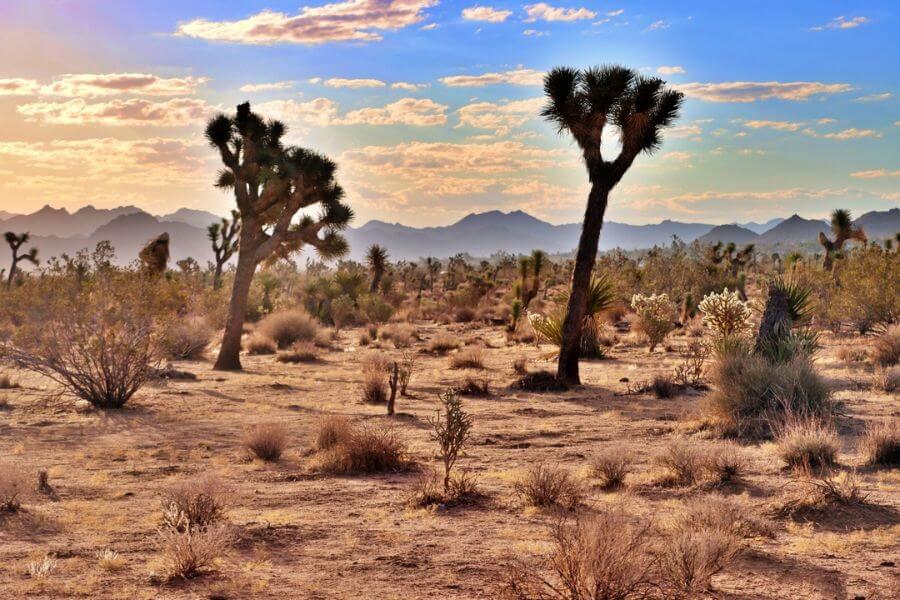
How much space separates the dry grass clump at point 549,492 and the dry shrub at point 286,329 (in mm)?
20227

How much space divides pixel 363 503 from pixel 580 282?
1071cm

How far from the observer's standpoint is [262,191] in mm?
22469

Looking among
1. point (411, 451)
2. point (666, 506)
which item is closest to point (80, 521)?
point (411, 451)

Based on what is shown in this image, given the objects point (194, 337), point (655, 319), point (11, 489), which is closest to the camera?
point (11, 489)

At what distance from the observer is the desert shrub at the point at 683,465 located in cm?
895

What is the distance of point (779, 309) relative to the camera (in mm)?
15281

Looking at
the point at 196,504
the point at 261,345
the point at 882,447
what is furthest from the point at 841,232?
the point at 196,504

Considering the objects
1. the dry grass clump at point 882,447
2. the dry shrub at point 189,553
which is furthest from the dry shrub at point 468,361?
the dry shrub at point 189,553

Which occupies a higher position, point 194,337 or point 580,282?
point 580,282

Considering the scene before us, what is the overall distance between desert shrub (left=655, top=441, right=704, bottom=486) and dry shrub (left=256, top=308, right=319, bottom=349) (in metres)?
19.9

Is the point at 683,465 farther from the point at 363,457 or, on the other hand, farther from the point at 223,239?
the point at 223,239

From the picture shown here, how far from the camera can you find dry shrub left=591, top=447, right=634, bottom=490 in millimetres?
9023

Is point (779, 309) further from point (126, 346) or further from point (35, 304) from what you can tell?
point (35, 304)

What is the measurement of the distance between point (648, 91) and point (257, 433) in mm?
10880
